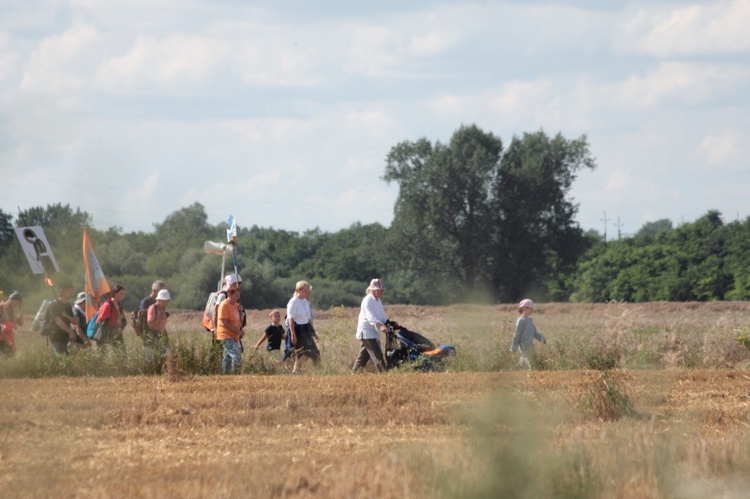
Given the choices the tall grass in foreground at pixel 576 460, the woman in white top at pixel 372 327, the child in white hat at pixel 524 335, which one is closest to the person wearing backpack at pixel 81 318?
the woman in white top at pixel 372 327

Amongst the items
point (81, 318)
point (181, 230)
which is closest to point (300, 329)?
point (81, 318)

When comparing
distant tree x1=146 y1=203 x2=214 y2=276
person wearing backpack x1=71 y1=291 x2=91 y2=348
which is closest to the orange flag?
person wearing backpack x1=71 y1=291 x2=91 y2=348

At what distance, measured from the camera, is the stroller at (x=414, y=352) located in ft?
53.9

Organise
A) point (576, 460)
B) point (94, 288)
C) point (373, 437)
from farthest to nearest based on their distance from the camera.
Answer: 1. point (94, 288)
2. point (373, 437)
3. point (576, 460)

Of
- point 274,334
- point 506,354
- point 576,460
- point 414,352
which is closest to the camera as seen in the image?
point 576,460

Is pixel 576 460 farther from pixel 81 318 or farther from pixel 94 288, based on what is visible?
pixel 81 318

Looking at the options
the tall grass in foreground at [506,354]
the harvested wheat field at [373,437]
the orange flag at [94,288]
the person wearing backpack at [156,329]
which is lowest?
the harvested wheat field at [373,437]

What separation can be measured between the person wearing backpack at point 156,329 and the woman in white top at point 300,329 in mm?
1909

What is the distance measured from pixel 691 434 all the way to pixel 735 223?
67764 mm

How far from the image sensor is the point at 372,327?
16656mm

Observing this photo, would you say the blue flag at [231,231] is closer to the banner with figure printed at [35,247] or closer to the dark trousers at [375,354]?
the dark trousers at [375,354]

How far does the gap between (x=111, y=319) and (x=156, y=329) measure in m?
0.76

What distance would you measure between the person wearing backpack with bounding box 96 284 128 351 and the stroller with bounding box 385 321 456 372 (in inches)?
162

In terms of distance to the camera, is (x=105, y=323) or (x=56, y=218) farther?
(x=105, y=323)
